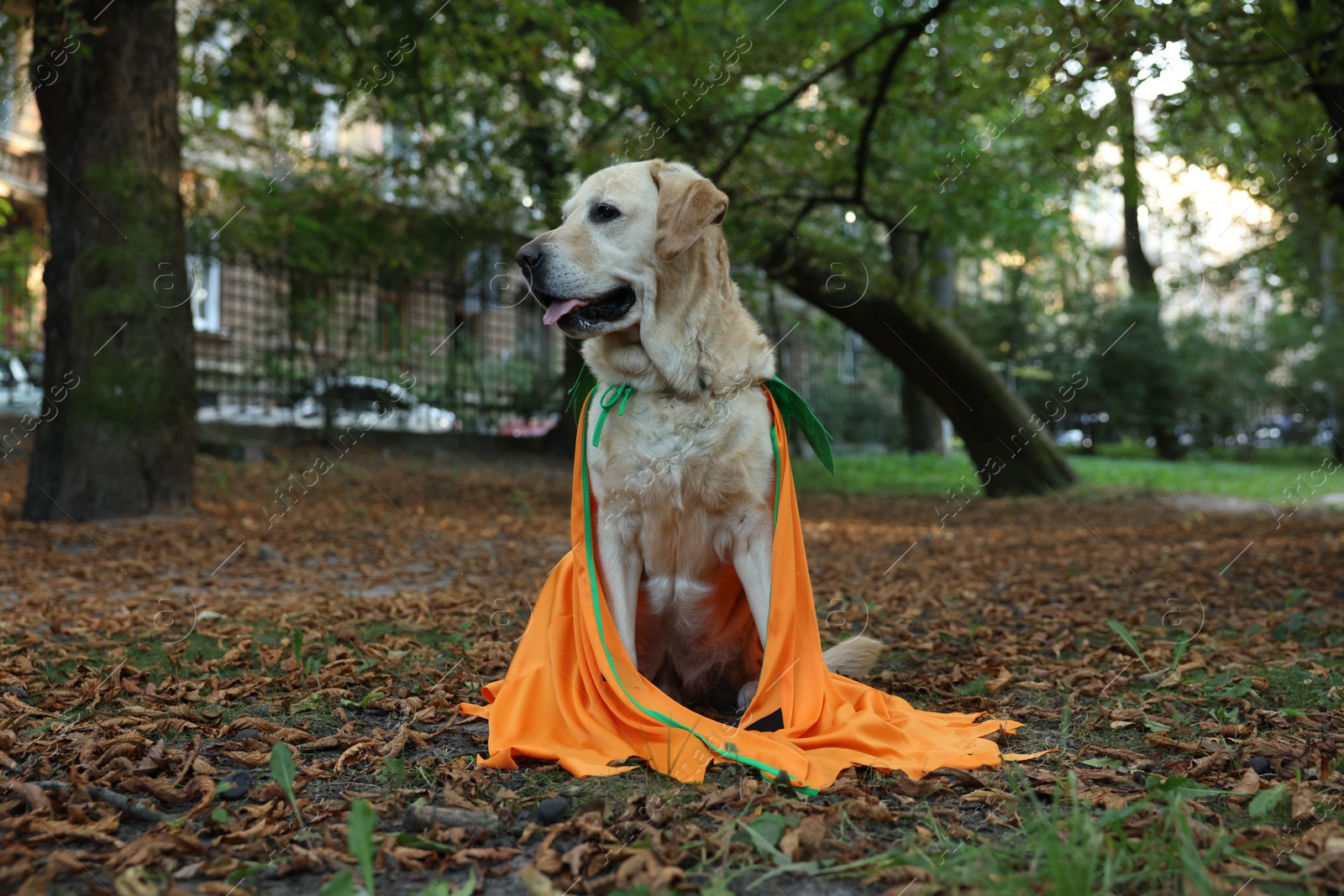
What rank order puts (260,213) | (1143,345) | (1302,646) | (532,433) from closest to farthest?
(1302,646)
(260,213)
(532,433)
(1143,345)

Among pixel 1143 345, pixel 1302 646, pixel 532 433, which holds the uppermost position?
pixel 1143 345

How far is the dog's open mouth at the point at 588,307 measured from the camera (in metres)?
3.10

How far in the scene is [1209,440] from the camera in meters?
24.6

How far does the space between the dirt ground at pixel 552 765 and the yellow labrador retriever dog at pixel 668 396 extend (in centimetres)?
68

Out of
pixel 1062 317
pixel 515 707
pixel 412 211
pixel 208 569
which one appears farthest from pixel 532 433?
pixel 1062 317

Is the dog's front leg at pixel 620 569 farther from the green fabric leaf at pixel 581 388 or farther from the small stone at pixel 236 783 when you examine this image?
the small stone at pixel 236 783

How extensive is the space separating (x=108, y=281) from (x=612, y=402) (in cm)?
581

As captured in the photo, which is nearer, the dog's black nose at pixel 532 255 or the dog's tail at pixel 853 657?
the dog's black nose at pixel 532 255

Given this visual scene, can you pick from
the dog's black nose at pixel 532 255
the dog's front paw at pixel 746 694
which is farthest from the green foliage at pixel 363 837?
the dog's black nose at pixel 532 255

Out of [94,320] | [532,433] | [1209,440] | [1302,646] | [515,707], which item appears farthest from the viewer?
[1209,440]

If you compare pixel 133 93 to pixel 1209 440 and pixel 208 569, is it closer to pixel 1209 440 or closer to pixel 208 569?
pixel 208 569

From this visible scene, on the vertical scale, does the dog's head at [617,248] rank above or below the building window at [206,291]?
below

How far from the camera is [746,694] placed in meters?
3.30

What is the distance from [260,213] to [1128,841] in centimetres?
1265
